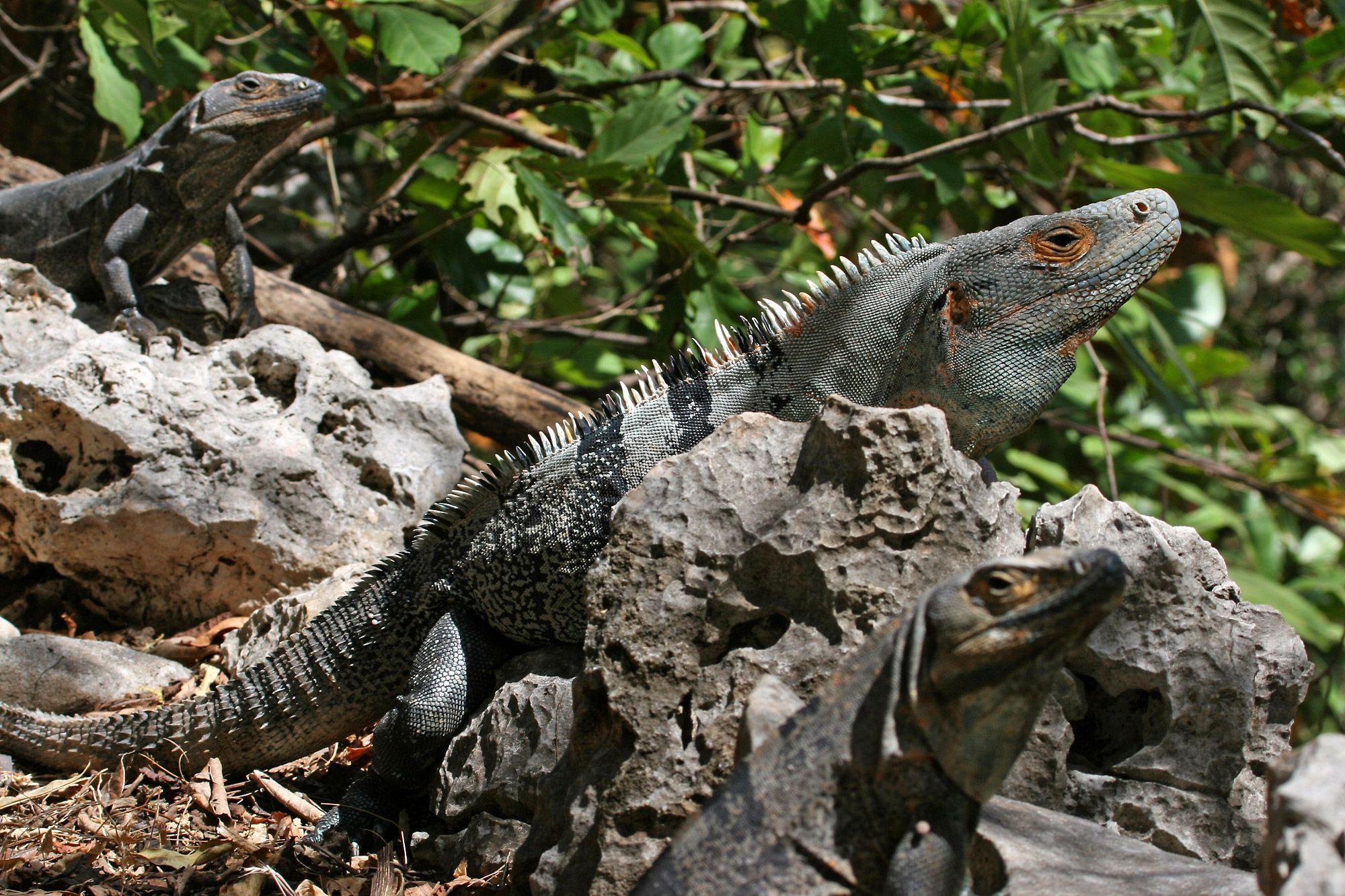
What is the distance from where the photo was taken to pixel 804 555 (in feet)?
8.09

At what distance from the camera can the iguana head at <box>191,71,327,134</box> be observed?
453 centimetres

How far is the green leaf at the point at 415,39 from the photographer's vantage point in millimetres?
5016

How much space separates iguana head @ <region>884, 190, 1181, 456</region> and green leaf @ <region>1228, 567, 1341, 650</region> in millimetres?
4258

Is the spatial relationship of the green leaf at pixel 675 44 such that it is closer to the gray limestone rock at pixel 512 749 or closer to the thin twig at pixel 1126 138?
the thin twig at pixel 1126 138

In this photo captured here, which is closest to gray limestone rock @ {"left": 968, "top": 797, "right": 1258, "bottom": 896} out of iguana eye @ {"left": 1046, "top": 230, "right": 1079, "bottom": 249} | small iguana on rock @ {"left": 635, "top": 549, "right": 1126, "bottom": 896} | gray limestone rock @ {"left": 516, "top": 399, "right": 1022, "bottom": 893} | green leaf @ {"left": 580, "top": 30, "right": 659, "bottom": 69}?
small iguana on rock @ {"left": 635, "top": 549, "right": 1126, "bottom": 896}

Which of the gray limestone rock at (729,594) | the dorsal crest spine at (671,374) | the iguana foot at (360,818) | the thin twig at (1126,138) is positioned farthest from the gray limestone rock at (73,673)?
the thin twig at (1126,138)

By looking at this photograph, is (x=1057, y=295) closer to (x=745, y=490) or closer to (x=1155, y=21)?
(x=745, y=490)

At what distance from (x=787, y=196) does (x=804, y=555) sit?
4.70m

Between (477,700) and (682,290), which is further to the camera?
(682,290)

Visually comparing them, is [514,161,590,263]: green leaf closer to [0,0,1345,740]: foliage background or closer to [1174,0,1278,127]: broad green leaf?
[0,0,1345,740]: foliage background

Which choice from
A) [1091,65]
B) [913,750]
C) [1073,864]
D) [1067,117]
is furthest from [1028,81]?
[913,750]

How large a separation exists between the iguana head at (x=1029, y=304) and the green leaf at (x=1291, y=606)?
4.26m

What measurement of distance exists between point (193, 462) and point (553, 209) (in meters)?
1.94

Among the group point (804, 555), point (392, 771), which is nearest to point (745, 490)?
point (804, 555)
